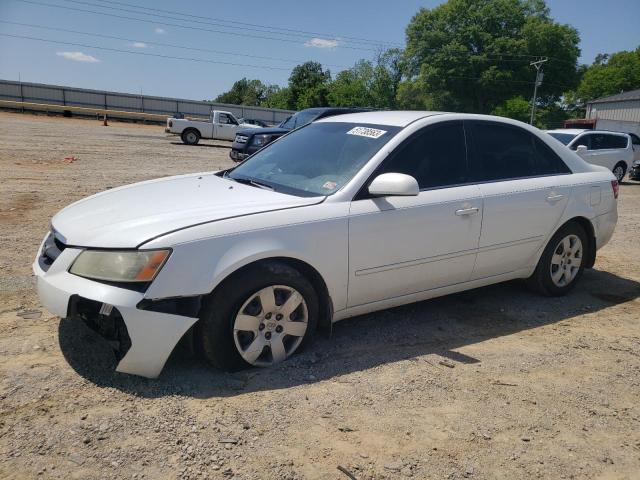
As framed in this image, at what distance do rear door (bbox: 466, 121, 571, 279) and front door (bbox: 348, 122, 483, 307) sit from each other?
14cm

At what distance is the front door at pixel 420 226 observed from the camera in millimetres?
3623

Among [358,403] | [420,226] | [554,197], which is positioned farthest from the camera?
[554,197]

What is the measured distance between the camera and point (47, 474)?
236 centimetres

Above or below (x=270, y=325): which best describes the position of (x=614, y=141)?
above

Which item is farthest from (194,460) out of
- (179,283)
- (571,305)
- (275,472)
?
(571,305)

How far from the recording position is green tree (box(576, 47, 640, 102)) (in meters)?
77.8

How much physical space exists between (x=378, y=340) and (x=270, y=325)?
992mm

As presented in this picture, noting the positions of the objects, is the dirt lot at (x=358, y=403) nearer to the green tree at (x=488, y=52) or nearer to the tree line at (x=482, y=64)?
the tree line at (x=482, y=64)

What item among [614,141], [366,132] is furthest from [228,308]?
[614,141]

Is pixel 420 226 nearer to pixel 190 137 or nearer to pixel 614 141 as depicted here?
pixel 614 141

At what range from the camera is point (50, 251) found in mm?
3381

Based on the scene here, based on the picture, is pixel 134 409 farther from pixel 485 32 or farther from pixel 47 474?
pixel 485 32

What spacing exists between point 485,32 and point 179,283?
232 ft

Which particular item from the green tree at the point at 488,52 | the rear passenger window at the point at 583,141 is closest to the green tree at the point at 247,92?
the green tree at the point at 488,52
